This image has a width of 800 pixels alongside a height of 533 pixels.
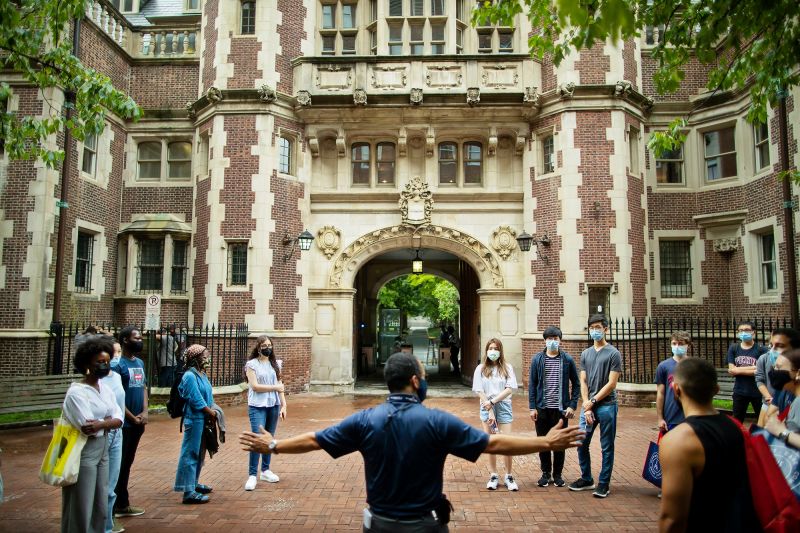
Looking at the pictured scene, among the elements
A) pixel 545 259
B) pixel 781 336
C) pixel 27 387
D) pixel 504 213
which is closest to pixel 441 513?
pixel 781 336

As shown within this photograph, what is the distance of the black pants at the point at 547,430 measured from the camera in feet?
21.9

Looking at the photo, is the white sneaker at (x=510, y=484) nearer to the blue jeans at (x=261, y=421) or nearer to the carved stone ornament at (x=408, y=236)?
the blue jeans at (x=261, y=421)

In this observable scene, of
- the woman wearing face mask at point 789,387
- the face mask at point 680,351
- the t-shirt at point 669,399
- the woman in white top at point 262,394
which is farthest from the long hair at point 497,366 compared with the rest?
the woman wearing face mask at point 789,387

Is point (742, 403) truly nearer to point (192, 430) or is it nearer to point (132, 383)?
point (192, 430)

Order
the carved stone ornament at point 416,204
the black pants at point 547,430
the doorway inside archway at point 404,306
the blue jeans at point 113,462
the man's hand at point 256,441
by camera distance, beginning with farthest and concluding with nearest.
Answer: the doorway inside archway at point 404,306, the carved stone ornament at point 416,204, the black pants at point 547,430, the blue jeans at point 113,462, the man's hand at point 256,441

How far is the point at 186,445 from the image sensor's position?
597 centimetres

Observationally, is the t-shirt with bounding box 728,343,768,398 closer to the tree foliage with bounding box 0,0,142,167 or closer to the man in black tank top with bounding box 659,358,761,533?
the man in black tank top with bounding box 659,358,761,533

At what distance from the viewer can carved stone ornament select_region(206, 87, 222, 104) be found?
48.8 feet

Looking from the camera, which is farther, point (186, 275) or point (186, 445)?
point (186, 275)

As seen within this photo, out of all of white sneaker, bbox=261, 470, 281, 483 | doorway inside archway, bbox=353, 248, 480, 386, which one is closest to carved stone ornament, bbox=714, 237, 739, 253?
doorway inside archway, bbox=353, 248, 480, 386

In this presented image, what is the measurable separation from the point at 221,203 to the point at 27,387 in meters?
6.31

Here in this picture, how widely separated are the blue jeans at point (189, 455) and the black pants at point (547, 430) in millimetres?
3946

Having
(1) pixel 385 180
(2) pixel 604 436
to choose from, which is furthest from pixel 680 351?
(1) pixel 385 180

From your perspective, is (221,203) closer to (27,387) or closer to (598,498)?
(27,387)
